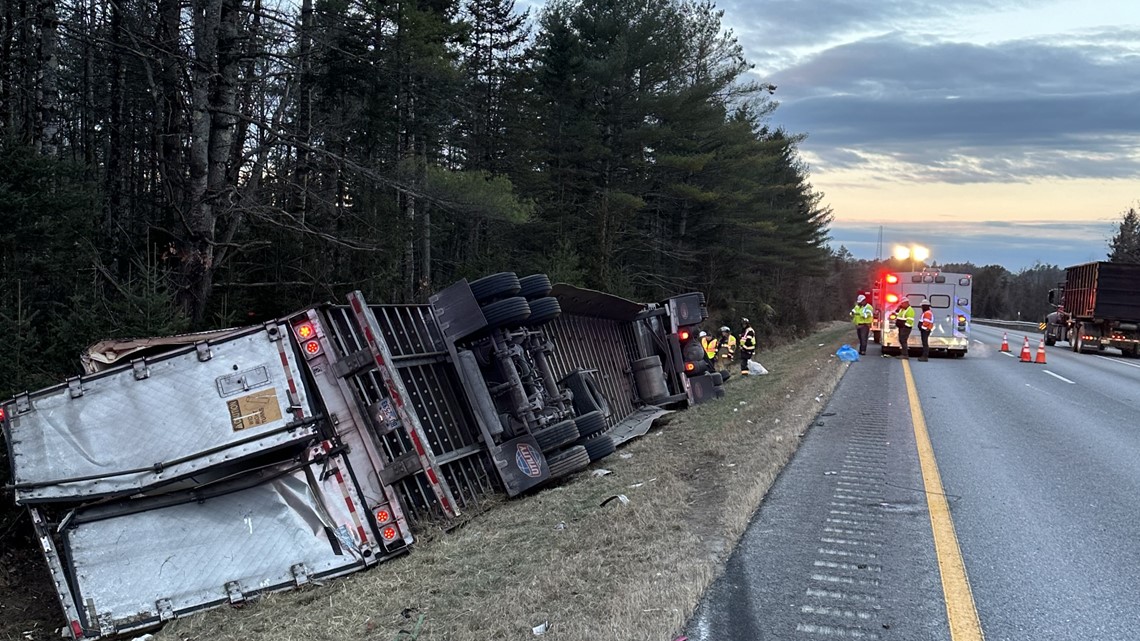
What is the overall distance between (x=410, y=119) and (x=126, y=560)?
18190mm

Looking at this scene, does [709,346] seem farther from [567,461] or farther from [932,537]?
[932,537]

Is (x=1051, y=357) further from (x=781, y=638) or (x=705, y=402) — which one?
(x=781, y=638)

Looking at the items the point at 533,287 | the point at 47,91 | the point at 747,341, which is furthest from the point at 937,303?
the point at 47,91

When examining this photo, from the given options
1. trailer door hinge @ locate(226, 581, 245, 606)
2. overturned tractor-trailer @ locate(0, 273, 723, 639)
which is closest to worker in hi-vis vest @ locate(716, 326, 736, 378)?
overturned tractor-trailer @ locate(0, 273, 723, 639)

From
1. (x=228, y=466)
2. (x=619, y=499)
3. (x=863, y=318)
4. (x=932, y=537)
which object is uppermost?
(x=228, y=466)

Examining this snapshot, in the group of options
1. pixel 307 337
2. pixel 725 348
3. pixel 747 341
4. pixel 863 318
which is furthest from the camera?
pixel 863 318

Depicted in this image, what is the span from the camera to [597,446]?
8.19 meters

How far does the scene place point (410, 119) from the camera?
71.7ft

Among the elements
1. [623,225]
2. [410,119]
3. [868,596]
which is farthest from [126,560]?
[623,225]

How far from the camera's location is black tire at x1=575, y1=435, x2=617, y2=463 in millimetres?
8109

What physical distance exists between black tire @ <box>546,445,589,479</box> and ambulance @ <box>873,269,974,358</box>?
643 inches

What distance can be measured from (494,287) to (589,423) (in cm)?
167

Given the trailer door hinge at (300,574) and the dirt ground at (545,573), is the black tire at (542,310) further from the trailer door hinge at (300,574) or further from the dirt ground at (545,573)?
the trailer door hinge at (300,574)

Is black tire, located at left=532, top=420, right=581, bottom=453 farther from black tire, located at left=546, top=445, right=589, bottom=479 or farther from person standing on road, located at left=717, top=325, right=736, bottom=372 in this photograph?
person standing on road, located at left=717, top=325, right=736, bottom=372
